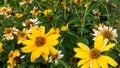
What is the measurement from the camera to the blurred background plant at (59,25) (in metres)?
1.60

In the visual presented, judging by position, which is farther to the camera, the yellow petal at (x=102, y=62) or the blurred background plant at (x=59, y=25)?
the blurred background plant at (x=59, y=25)

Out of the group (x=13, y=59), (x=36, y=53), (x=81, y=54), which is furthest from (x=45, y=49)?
(x=13, y=59)

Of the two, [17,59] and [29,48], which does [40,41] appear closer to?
[29,48]

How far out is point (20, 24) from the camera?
194 centimetres

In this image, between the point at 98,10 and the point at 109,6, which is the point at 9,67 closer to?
the point at 98,10

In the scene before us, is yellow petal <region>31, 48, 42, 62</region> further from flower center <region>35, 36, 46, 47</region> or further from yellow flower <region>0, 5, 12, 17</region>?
yellow flower <region>0, 5, 12, 17</region>

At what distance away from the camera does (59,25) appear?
6.02ft

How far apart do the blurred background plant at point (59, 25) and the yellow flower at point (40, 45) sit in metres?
0.20

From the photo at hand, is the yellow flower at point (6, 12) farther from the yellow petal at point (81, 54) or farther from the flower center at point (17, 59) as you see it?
the yellow petal at point (81, 54)

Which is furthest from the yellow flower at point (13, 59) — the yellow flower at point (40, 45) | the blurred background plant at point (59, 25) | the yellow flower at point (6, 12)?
the yellow flower at point (6, 12)

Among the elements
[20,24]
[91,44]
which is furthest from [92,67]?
[20,24]

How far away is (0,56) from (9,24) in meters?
0.30

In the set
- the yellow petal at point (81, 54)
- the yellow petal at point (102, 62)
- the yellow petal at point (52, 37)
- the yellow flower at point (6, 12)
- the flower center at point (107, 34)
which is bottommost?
the yellow flower at point (6, 12)

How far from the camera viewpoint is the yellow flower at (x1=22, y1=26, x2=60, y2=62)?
3.71 ft
